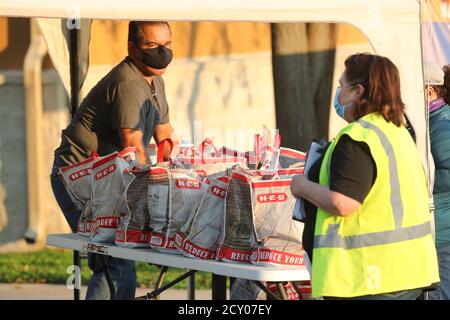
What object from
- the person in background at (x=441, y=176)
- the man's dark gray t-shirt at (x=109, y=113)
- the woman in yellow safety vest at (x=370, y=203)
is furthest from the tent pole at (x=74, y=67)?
the woman in yellow safety vest at (x=370, y=203)

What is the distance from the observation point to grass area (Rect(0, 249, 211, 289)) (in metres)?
10.2

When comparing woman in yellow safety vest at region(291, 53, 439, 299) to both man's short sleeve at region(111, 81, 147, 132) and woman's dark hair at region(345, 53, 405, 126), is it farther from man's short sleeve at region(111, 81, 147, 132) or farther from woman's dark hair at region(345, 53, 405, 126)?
man's short sleeve at region(111, 81, 147, 132)

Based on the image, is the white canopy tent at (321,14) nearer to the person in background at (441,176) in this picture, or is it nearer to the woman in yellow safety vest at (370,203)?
the person in background at (441,176)

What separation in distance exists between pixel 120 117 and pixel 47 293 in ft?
11.7

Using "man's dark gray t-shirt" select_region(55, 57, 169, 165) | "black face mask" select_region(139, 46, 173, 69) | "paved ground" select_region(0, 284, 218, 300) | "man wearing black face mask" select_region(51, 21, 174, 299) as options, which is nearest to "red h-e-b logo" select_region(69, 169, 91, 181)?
"man wearing black face mask" select_region(51, 21, 174, 299)

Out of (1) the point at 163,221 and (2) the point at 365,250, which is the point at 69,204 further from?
(2) the point at 365,250

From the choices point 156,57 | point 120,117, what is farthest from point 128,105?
point 156,57

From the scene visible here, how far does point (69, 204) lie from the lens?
6.53 metres

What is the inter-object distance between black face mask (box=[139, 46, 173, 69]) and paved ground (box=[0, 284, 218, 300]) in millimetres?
2934

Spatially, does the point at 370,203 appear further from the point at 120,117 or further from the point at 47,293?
the point at 47,293

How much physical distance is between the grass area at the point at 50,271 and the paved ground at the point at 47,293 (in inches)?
9.6

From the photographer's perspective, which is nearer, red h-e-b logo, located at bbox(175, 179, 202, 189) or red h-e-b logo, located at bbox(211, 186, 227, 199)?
red h-e-b logo, located at bbox(211, 186, 227, 199)

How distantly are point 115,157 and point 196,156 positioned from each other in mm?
406
